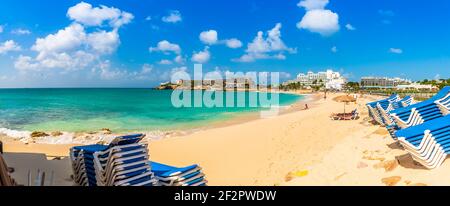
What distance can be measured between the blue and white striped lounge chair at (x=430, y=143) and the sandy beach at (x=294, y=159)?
0.19 m

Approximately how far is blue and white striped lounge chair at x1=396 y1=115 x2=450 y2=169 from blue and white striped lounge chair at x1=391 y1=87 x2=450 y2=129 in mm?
1840

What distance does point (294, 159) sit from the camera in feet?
35.6

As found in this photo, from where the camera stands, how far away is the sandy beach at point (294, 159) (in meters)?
7.20

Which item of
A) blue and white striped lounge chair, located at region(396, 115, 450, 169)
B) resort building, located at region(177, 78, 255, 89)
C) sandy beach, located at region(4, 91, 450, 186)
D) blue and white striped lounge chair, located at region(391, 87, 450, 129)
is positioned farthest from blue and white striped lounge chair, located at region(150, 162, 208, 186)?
resort building, located at region(177, 78, 255, 89)

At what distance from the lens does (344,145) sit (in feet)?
36.0

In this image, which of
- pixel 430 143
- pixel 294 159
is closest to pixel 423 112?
pixel 430 143

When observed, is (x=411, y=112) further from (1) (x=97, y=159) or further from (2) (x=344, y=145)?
(1) (x=97, y=159)

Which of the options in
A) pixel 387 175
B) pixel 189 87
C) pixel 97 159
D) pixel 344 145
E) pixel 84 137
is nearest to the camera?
pixel 97 159

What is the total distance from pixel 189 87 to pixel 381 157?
5542 inches

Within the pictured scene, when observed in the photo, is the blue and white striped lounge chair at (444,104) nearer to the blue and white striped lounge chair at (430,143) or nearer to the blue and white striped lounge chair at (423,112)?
the blue and white striped lounge chair at (423,112)

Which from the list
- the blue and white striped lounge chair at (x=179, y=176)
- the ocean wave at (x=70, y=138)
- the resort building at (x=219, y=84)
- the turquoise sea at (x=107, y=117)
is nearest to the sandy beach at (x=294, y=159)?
the ocean wave at (x=70, y=138)

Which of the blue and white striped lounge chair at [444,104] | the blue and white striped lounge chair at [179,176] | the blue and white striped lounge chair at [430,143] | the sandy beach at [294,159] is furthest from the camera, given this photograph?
the blue and white striped lounge chair at [444,104]

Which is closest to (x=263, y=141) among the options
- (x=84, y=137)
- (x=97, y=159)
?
(x=84, y=137)

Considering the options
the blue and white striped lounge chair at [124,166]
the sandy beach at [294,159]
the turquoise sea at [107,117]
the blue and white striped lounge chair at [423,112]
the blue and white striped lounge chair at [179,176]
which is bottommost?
the turquoise sea at [107,117]
